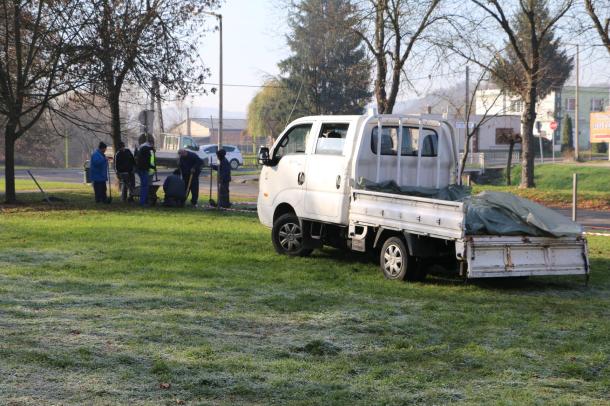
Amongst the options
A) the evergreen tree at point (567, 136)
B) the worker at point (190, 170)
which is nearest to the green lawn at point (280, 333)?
the worker at point (190, 170)

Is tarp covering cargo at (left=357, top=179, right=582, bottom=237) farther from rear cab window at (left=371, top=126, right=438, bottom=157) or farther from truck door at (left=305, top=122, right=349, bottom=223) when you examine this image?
truck door at (left=305, top=122, right=349, bottom=223)

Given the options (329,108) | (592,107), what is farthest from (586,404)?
(592,107)

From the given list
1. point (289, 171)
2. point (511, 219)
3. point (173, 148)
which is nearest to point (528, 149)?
point (289, 171)

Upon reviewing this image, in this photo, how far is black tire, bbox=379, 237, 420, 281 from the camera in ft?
35.5

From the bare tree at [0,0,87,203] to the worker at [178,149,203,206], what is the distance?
3455mm

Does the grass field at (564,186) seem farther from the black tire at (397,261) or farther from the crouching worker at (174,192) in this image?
the black tire at (397,261)

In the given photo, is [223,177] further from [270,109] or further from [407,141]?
[270,109]

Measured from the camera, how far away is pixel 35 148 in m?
66.0

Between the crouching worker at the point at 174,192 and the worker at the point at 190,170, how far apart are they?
0.35 meters

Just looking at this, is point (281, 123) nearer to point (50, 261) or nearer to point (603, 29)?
point (603, 29)

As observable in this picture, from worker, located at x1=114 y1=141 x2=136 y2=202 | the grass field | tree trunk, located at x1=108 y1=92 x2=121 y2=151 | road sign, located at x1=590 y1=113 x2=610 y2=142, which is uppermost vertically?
road sign, located at x1=590 y1=113 x2=610 y2=142

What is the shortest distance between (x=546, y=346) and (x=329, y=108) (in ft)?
179

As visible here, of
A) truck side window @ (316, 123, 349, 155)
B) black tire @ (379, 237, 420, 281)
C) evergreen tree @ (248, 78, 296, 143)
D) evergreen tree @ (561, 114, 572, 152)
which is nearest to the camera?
black tire @ (379, 237, 420, 281)

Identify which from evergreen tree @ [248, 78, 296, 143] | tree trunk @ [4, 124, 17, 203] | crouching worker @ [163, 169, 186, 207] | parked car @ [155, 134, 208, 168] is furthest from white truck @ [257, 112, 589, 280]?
evergreen tree @ [248, 78, 296, 143]
